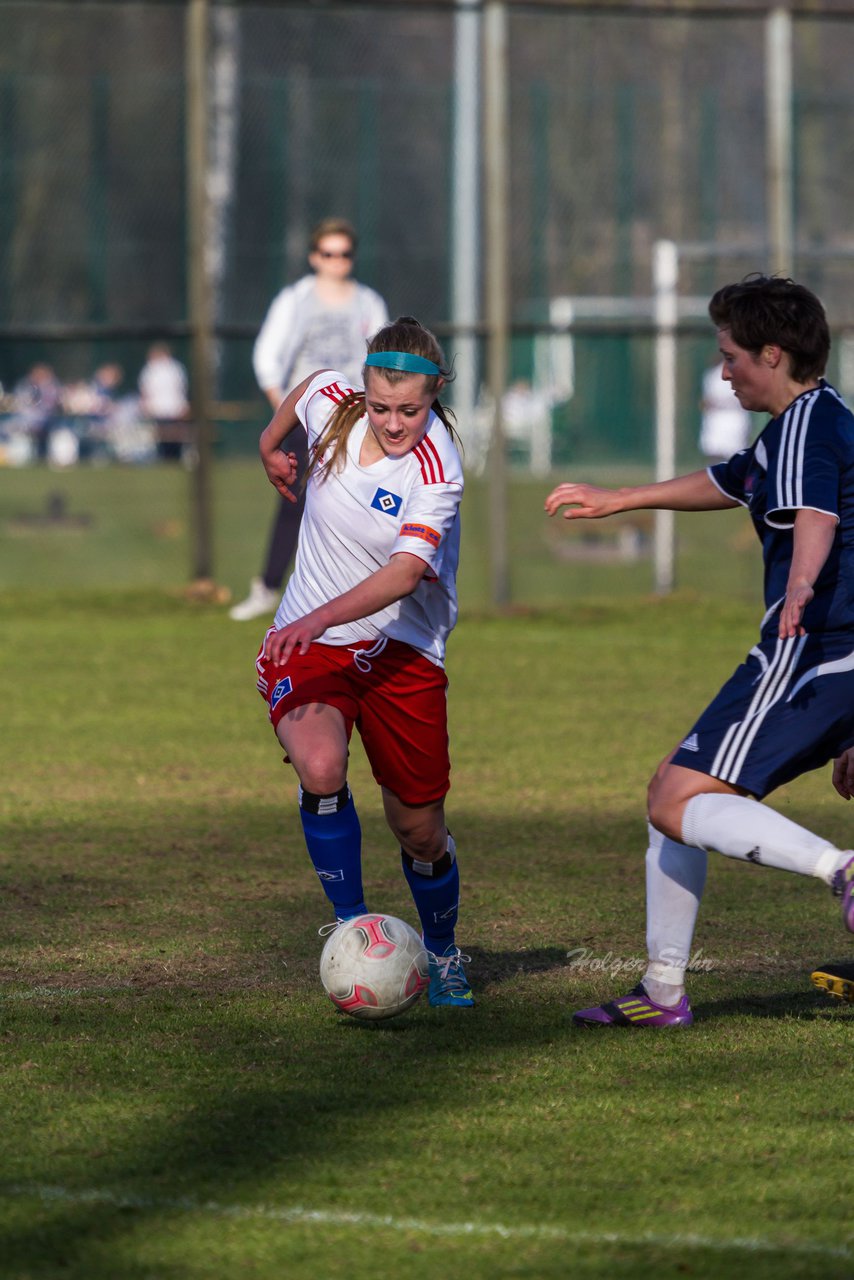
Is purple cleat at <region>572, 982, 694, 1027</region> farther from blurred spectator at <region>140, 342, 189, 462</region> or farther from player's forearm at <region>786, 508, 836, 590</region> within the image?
blurred spectator at <region>140, 342, 189, 462</region>

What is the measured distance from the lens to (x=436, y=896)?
501 centimetres

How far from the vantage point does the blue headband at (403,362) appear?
471cm

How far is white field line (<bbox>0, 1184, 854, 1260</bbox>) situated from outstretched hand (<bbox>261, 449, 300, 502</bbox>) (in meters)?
2.25

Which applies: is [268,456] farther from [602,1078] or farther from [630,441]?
[630,441]

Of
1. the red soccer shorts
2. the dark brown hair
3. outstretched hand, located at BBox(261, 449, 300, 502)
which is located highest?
the dark brown hair

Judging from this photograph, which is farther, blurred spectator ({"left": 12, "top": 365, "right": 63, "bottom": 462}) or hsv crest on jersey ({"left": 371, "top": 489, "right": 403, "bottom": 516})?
blurred spectator ({"left": 12, "top": 365, "right": 63, "bottom": 462})

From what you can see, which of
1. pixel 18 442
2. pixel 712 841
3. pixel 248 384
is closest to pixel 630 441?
pixel 248 384

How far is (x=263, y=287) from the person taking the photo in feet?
54.1

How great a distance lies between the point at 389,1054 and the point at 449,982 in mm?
529

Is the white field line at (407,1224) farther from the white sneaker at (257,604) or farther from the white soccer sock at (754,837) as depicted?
the white sneaker at (257,604)

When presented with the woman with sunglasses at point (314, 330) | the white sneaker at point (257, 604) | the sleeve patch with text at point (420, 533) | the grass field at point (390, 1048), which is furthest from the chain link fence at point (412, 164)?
the sleeve patch with text at point (420, 533)

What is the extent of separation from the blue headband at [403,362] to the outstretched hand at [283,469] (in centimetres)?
56

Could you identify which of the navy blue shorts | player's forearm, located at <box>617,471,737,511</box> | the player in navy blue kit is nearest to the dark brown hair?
the player in navy blue kit

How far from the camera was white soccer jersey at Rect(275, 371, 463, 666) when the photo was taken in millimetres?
4840
